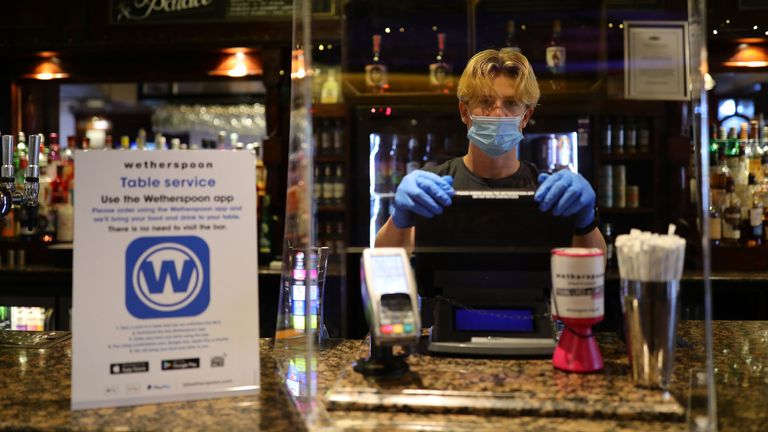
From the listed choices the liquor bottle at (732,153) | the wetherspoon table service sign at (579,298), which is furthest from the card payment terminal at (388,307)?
the liquor bottle at (732,153)

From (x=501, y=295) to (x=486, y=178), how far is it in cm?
27

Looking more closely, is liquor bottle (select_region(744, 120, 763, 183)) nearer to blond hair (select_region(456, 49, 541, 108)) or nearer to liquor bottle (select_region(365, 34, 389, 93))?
liquor bottle (select_region(365, 34, 389, 93))

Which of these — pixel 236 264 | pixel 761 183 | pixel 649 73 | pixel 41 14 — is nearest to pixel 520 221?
pixel 236 264

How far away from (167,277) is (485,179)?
686 millimetres

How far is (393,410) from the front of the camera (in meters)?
1.06

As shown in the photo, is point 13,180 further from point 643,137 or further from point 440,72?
point 643,137

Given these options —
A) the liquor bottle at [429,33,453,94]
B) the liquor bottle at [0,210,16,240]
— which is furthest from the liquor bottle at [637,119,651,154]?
the liquor bottle at [0,210,16,240]

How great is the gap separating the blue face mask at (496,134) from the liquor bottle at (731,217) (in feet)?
7.76

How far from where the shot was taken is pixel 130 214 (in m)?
1.17

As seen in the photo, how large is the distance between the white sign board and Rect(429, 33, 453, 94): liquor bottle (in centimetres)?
217

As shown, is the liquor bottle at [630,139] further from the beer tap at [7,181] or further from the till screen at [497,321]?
the beer tap at [7,181]

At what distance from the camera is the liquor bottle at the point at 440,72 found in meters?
3.26

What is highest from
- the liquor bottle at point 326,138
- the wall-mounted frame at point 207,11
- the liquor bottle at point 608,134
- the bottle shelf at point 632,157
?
the wall-mounted frame at point 207,11

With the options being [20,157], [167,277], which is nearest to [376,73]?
[167,277]
